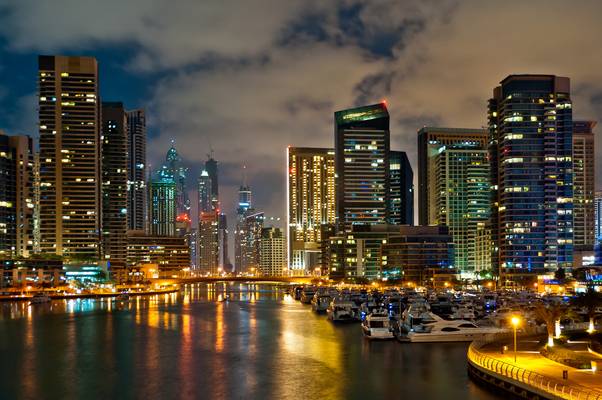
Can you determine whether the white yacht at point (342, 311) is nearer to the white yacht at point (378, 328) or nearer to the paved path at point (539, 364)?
the white yacht at point (378, 328)

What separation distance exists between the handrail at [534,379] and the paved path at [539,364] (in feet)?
2.28

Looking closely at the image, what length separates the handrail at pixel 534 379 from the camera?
3600 cm

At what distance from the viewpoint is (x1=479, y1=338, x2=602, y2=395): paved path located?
3956 cm

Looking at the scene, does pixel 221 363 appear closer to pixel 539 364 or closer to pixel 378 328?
pixel 378 328

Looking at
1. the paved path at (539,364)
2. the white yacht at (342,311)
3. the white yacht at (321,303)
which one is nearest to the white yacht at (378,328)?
the paved path at (539,364)

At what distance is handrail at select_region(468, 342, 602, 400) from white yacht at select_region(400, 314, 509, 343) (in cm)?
1963

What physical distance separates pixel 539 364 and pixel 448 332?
27.8 m

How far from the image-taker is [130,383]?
185 ft

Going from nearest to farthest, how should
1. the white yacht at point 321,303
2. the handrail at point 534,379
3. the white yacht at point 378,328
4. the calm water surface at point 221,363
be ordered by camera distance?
1. the handrail at point 534,379
2. the calm water surface at point 221,363
3. the white yacht at point 378,328
4. the white yacht at point 321,303

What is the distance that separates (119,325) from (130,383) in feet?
159

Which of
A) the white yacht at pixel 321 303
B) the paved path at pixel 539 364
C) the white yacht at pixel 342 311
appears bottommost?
the white yacht at pixel 321 303

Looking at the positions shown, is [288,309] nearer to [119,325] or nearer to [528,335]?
[119,325]

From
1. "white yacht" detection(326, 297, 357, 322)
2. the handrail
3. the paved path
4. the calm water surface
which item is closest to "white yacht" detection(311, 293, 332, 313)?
"white yacht" detection(326, 297, 357, 322)

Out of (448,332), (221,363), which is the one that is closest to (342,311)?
(448,332)
